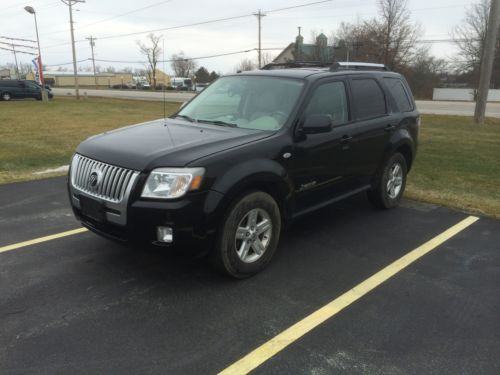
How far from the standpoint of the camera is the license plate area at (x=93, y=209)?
3.51 m

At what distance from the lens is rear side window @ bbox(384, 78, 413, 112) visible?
572 cm

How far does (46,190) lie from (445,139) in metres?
10.5

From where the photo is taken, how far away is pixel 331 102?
4629 millimetres

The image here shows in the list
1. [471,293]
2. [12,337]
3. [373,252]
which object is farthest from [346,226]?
[12,337]

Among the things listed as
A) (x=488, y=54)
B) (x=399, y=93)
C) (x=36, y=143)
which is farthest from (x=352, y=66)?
(x=488, y=54)

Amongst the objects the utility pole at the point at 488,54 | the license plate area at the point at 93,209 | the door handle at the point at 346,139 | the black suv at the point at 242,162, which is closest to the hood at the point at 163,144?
the black suv at the point at 242,162

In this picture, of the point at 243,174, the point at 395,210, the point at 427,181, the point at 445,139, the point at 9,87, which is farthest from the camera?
the point at 9,87

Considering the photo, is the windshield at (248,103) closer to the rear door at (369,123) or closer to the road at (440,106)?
the rear door at (369,123)

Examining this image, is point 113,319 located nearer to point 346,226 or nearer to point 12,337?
point 12,337

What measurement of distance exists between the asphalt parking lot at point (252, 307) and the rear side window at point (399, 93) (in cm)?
181

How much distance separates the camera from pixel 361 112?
5.02 metres

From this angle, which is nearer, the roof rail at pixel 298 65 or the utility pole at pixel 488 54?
the roof rail at pixel 298 65

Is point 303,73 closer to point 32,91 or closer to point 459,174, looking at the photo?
point 459,174

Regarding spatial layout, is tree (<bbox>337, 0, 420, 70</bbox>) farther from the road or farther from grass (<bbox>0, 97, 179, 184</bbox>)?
grass (<bbox>0, 97, 179, 184</bbox>)
